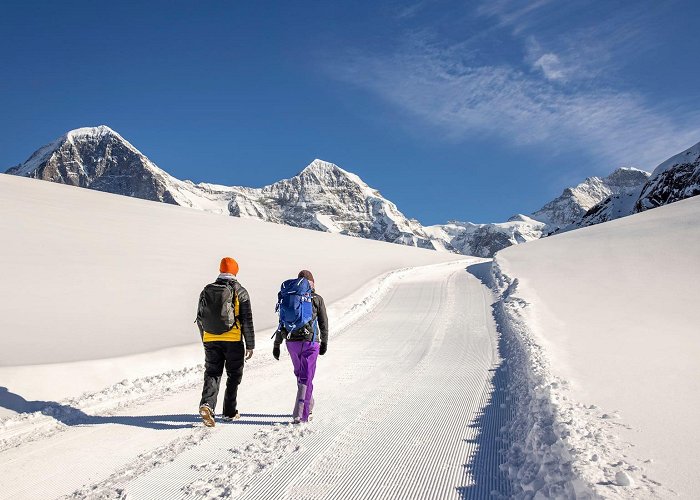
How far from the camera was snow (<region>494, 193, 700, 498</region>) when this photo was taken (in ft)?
11.8

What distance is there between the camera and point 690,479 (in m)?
3.31

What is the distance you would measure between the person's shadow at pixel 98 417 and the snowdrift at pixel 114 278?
0.26 m

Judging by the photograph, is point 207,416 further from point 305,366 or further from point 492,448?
point 492,448

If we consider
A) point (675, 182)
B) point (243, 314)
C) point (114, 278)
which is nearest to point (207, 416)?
point (243, 314)

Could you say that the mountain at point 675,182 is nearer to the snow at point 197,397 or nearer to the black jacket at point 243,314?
the snow at point 197,397

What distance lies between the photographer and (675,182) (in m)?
86.8

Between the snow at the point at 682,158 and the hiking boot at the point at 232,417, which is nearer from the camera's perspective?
the hiking boot at the point at 232,417

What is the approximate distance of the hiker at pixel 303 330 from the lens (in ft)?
18.9

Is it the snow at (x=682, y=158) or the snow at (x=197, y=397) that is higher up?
the snow at (x=682, y=158)

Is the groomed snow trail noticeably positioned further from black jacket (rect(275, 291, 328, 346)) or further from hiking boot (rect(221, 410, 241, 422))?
black jacket (rect(275, 291, 328, 346))

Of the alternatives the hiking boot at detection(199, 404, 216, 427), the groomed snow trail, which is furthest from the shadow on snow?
the hiking boot at detection(199, 404, 216, 427)

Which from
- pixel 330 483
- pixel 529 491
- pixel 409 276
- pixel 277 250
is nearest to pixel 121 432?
pixel 330 483

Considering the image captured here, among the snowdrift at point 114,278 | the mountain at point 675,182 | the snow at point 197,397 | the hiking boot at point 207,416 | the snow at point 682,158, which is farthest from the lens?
the snow at point 682,158

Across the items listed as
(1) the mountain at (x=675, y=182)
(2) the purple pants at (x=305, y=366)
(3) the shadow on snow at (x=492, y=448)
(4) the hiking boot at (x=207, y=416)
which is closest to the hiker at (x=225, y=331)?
(4) the hiking boot at (x=207, y=416)
